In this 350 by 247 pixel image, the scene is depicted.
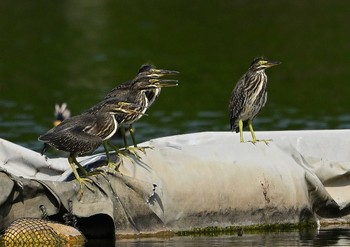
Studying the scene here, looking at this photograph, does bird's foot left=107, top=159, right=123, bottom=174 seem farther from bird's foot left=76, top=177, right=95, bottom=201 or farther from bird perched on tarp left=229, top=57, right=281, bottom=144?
bird perched on tarp left=229, top=57, right=281, bottom=144

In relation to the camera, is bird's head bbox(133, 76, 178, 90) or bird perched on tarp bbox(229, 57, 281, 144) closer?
bird's head bbox(133, 76, 178, 90)

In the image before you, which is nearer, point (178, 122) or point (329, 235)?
point (329, 235)

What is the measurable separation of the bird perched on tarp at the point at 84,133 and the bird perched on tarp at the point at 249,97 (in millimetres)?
2039

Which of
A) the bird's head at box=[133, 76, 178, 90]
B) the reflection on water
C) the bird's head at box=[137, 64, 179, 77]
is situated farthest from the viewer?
the bird's head at box=[137, 64, 179, 77]

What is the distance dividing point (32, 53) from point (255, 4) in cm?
1163

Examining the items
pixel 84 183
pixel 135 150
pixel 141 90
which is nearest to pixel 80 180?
pixel 84 183

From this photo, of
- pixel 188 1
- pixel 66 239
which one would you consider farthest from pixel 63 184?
pixel 188 1

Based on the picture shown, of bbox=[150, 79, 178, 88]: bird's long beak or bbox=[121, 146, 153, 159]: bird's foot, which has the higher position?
bbox=[150, 79, 178, 88]: bird's long beak

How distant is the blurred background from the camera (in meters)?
27.4

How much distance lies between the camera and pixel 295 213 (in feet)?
53.1

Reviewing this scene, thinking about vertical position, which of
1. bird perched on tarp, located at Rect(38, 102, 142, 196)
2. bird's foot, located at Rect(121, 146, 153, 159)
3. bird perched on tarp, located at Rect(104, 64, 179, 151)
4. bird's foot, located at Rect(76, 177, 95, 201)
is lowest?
bird's foot, located at Rect(76, 177, 95, 201)

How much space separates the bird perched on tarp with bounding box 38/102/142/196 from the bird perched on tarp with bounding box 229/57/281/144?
2039 millimetres

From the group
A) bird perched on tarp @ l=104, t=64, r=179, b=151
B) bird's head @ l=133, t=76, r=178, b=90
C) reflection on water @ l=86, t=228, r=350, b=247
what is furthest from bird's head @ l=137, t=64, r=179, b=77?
reflection on water @ l=86, t=228, r=350, b=247

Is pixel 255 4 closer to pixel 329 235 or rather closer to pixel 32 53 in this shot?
pixel 32 53
